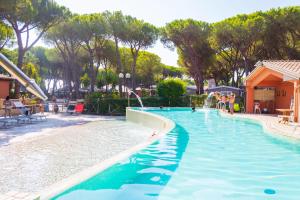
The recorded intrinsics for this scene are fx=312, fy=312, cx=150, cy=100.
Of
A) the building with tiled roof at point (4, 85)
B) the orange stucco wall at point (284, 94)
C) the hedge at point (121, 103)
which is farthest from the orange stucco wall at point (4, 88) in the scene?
the orange stucco wall at point (284, 94)

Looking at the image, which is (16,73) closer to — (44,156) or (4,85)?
(44,156)

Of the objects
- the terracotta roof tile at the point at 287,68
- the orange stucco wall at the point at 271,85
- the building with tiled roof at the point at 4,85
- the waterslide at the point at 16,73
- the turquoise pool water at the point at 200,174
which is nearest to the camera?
the turquoise pool water at the point at 200,174

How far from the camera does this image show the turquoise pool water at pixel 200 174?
5.21m

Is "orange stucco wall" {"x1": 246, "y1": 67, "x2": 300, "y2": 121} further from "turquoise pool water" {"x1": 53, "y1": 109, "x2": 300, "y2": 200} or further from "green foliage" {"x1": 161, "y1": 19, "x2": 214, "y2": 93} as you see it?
"green foliage" {"x1": 161, "y1": 19, "x2": 214, "y2": 93}

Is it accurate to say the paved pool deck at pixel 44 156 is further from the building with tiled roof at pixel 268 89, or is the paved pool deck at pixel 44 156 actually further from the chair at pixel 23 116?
the building with tiled roof at pixel 268 89

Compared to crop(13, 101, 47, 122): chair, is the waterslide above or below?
above

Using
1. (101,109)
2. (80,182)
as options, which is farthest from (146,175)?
(101,109)

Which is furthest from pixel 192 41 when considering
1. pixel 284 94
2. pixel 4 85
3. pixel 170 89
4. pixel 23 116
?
pixel 23 116

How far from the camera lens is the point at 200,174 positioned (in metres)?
6.40

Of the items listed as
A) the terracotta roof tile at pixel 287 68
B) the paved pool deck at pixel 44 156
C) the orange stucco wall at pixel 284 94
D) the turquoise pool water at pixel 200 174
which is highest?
the terracotta roof tile at pixel 287 68

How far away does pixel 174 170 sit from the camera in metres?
6.66

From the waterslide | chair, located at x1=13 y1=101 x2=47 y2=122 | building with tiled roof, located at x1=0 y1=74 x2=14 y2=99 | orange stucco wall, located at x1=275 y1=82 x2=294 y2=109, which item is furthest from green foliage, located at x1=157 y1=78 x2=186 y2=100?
the waterslide

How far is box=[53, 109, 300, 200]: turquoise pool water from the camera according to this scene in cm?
521

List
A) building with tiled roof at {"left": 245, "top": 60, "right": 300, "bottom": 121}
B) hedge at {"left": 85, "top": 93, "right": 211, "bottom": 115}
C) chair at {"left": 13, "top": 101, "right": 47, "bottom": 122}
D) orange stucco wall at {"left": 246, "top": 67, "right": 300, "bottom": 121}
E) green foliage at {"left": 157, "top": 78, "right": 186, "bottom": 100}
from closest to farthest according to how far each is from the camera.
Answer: chair at {"left": 13, "top": 101, "right": 47, "bottom": 122}, building with tiled roof at {"left": 245, "top": 60, "right": 300, "bottom": 121}, orange stucco wall at {"left": 246, "top": 67, "right": 300, "bottom": 121}, hedge at {"left": 85, "top": 93, "right": 211, "bottom": 115}, green foliage at {"left": 157, "top": 78, "right": 186, "bottom": 100}
